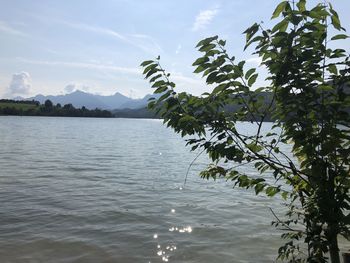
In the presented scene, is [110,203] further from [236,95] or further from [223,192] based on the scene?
[236,95]

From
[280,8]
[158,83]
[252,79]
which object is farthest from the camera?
[158,83]

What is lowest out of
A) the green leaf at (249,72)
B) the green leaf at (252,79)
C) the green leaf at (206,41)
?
the green leaf at (252,79)

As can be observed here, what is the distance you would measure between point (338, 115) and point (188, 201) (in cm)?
→ 1594

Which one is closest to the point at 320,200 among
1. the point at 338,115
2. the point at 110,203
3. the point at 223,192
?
the point at 338,115

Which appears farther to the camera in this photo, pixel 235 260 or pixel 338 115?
pixel 235 260

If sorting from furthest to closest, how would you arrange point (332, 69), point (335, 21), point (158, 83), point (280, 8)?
point (158, 83)
point (332, 69)
point (335, 21)
point (280, 8)

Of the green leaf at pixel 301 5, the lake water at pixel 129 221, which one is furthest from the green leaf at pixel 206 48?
the lake water at pixel 129 221

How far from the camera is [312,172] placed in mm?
4227

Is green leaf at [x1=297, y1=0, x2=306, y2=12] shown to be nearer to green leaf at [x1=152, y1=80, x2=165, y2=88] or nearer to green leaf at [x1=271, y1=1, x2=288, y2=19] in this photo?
green leaf at [x1=271, y1=1, x2=288, y2=19]

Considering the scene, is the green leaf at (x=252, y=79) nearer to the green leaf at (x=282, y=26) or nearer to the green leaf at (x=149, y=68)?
the green leaf at (x=282, y=26)

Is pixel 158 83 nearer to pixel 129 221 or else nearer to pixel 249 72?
pixel 249 72

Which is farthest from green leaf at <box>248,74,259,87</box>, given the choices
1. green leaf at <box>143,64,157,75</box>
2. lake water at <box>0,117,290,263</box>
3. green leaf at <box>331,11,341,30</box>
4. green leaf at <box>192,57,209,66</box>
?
lake water at <box>0,117,290,263</box>

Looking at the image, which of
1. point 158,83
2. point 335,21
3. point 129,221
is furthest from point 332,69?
point 129,221

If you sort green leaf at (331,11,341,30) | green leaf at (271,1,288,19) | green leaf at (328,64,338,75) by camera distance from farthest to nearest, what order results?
green leaf at (328,64,338,75) < green leaf at (331,11,341,30) < green leaf at (271,1,288,19)
